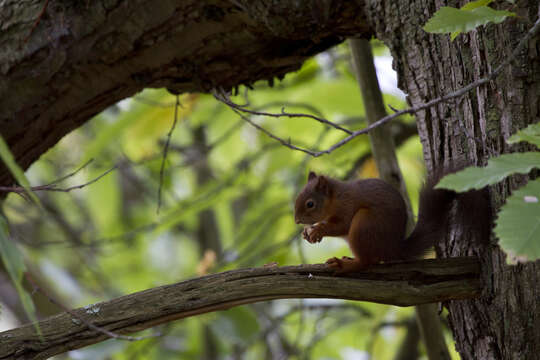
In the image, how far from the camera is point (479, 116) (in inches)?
55.0

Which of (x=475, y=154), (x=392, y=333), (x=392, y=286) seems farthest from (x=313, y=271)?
(x=392, y=333)

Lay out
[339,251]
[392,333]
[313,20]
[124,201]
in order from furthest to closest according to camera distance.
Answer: [124,201], [392,333], [339,251], [313,20]

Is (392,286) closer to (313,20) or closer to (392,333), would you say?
(313,20)

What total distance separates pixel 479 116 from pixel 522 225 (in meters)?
0.61

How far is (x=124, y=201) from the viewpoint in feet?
21.1

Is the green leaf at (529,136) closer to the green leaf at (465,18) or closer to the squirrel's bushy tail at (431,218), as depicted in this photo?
the green leaf at (465,18)

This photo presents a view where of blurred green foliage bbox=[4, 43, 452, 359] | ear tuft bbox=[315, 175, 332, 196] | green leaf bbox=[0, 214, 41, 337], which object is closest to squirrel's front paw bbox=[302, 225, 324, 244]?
ear tuft bbox=[315, 175, 332, 196]

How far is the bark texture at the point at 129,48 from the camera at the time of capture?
5.76 ft

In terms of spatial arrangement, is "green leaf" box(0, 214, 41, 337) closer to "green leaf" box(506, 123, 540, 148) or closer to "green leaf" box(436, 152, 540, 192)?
"green leaf" box(436, 152, 540, 192)

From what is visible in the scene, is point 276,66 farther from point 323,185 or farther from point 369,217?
point 369,217

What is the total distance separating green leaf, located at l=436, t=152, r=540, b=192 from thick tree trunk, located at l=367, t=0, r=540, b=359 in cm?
43

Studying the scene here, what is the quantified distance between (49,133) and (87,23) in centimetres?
42

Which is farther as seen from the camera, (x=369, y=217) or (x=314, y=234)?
(x=314, y=234)

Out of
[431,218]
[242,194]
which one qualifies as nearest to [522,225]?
[431,218]
